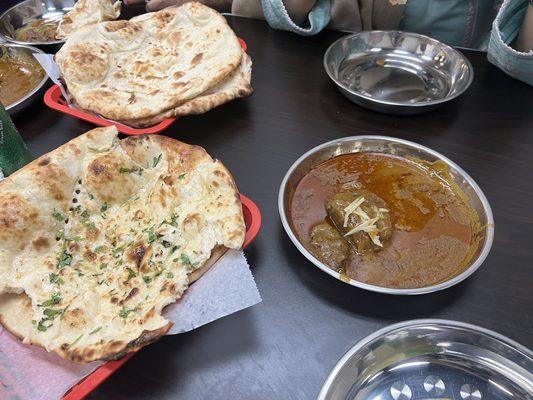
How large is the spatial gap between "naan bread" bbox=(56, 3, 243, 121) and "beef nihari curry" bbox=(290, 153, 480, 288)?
70 cm

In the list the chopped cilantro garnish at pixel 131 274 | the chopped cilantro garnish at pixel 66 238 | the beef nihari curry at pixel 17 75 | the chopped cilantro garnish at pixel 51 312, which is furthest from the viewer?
the beef nihari curry at pixel 17 75

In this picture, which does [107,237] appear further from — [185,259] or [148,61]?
[148,61]

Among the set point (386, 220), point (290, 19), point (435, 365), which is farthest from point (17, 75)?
point (435, 365)

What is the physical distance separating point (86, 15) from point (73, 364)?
2.07 metres

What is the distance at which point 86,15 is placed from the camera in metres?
2.38

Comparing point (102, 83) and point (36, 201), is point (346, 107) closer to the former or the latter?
point (102, 83)

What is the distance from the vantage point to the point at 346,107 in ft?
6.25

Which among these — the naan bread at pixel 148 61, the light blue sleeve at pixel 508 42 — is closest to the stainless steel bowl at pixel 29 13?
the naan bread at pixel 148 61

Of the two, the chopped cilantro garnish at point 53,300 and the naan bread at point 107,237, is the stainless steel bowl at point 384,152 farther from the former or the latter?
the chopped cilantro garnish at point 53,300

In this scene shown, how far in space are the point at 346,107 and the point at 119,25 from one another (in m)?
1.19

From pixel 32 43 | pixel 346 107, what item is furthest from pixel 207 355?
pixel 32 43

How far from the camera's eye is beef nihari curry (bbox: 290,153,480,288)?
3.95ft

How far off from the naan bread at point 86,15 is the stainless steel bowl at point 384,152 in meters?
1.61

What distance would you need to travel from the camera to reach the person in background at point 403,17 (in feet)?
7.05
